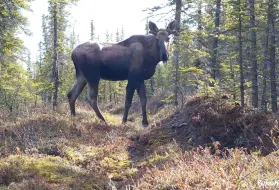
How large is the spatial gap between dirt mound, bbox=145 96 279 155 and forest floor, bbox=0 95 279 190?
0.02 metres

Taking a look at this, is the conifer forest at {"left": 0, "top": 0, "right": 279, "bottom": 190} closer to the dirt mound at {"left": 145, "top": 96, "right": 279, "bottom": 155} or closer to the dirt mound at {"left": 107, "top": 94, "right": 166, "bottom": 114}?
the dirt mound at {"left": 145, "top": 96, "right": 279, "bottom": 155}

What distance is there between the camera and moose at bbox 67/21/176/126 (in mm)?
11234

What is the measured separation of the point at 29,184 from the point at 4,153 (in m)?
2.09

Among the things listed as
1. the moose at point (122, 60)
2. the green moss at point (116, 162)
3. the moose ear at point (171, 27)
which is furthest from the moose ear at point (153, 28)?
the green moss at point (116, 162)

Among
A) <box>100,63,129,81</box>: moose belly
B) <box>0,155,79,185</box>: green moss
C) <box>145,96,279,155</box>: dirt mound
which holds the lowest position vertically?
<box>0,155,79,185</box>: green moss

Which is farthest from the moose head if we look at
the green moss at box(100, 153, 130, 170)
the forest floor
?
the green moss at box(100, 153, 130, 170)

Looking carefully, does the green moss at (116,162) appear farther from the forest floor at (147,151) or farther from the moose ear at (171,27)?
the moose ear at (171,27)

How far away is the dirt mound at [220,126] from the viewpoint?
7.29m

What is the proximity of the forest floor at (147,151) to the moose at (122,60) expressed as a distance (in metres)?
1.62

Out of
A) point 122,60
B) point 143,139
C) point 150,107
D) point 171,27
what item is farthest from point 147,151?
point 150,107

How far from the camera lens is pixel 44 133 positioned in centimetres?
828

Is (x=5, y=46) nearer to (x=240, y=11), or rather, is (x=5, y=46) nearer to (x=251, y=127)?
(x=240, y=11)

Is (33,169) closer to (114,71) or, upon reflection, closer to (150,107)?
(114,71)

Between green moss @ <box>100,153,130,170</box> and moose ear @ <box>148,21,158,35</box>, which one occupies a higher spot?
moose ear @ <box>148,21,158,35</box>
